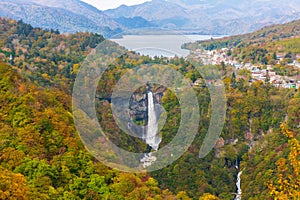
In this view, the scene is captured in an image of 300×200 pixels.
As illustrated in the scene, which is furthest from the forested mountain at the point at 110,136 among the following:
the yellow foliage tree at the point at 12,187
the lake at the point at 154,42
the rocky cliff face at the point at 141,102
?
the lake at the point at 154,42

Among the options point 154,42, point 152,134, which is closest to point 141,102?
point 152,134

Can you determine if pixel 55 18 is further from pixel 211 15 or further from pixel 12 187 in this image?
pixel 211 15

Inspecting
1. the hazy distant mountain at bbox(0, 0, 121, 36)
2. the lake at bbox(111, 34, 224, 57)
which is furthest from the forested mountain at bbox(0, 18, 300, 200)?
the hazy distant mountain at bbox(0, 0, 121, 36)

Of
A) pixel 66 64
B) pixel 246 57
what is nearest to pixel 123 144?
pixel 66 64

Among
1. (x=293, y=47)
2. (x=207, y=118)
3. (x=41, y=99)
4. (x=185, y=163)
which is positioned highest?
(x=293, y=47)

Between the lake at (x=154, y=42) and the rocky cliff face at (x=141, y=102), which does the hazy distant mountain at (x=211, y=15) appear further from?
the lake at (x=154, y=42)

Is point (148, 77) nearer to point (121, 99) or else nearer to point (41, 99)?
point (121, 99)

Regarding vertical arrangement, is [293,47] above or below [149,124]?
above
